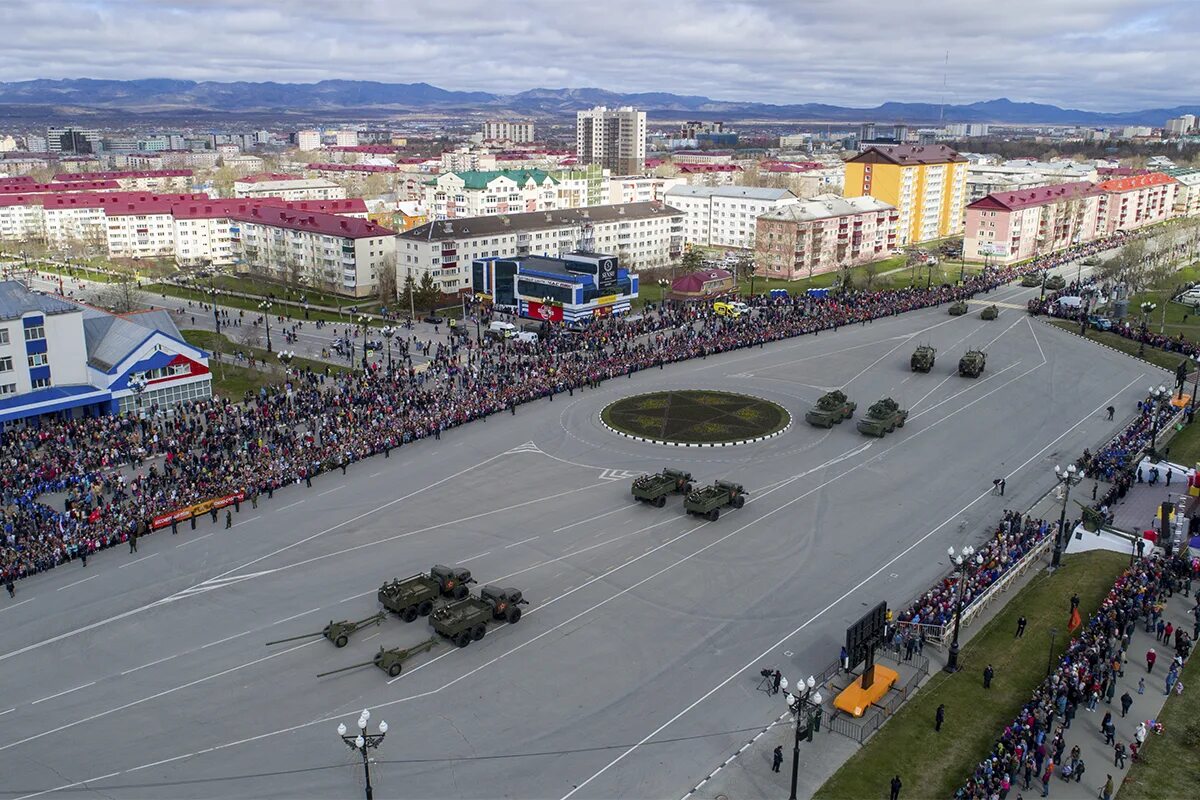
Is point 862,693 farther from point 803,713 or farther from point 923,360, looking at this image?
point 923,360

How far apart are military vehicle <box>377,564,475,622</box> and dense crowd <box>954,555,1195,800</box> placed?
14.7 m

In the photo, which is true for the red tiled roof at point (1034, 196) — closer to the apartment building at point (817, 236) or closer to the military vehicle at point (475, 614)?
the apartment building at point (817, 236)

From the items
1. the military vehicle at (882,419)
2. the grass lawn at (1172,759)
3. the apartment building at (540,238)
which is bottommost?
the grass lawn at (1172,759)

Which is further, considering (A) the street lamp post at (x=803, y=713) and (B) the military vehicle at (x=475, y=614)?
(B) the military vehicle at (x=475, y=614)

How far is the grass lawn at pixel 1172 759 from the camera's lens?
20312 mm

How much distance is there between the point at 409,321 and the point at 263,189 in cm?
8542

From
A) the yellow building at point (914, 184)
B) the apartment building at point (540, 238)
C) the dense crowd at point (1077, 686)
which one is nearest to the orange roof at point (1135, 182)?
the yellow building at point (914, 184)

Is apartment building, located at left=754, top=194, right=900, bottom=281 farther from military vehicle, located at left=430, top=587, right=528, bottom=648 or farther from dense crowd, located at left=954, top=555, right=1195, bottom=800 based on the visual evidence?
military vehicle, located at left=430, top=587, right=528, bottom=648

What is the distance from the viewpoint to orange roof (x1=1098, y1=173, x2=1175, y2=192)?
406ft

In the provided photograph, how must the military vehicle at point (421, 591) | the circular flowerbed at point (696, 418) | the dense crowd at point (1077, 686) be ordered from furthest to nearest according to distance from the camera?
the circular flowerbed at point (696, 418) → the military vehicle at point (421, 591) → the dense crowd at point (1077, 686)

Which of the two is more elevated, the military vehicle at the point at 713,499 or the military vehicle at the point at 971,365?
the military vehicle at the point at 971,365

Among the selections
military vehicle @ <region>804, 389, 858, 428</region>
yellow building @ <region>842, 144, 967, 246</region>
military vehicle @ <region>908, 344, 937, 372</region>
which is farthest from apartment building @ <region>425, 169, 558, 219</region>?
military vehicle @ <region>804, 389, 858, 428</region>

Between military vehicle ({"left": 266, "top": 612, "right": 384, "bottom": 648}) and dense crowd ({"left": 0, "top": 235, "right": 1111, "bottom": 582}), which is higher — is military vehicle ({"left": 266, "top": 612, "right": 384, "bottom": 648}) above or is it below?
below

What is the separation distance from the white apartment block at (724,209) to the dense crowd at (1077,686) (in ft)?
268
